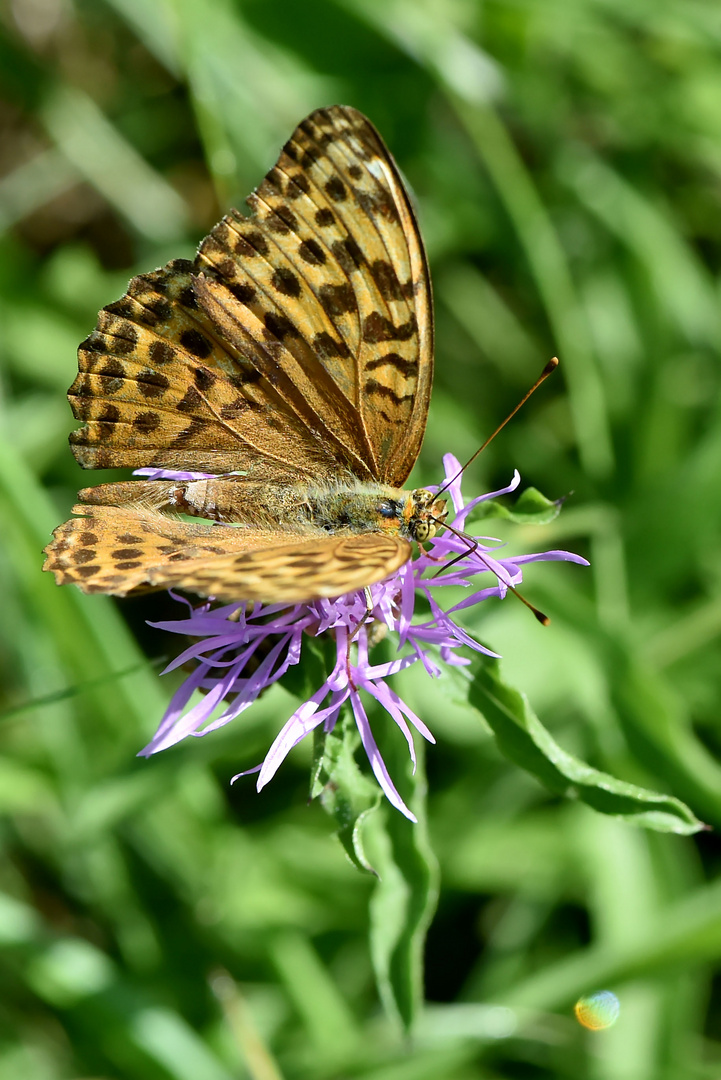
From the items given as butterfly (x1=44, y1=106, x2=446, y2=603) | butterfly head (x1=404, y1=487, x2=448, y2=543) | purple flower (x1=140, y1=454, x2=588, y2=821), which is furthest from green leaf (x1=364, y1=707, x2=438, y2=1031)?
butterfly (x1=44, y1=106, x2=446, y2=603)

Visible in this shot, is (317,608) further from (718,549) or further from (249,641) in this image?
(718,549)

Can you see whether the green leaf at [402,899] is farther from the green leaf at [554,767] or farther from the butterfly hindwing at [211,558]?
the butterfly hindwing at [211,558]

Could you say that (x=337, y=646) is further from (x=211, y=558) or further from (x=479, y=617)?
(x=479, y=617)

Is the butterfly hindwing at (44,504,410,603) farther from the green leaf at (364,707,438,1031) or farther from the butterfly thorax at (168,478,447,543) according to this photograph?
the green leaf at (364,707,438,1031)

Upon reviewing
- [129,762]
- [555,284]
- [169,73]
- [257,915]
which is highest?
[169,73]

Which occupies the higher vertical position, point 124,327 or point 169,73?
point 169,73

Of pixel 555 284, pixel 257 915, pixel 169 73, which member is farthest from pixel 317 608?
pixel 169 73

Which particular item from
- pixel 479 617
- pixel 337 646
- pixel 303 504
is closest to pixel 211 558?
pixel 337 646
